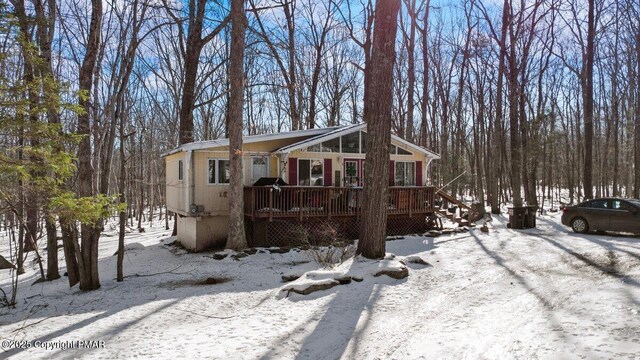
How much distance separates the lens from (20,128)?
227 inches

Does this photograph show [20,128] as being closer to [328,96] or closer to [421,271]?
[421,271]

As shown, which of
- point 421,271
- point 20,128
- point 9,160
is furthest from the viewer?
point 421,271

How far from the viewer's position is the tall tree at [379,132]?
8812mm

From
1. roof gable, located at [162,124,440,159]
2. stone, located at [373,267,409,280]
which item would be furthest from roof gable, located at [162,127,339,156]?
stone, located at [373,267,409,280]

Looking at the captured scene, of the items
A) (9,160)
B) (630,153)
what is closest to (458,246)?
(9,160)

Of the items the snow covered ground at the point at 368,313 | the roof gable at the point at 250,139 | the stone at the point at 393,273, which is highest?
the roof gable at the point at 250,139

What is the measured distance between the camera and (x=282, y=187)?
12500 millimetres

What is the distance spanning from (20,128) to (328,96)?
2506cm

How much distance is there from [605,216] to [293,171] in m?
11.0

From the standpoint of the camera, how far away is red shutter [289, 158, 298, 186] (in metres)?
14.8

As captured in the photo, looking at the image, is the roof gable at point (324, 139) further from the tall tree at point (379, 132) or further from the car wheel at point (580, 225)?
the car wheel at point (580, 225)

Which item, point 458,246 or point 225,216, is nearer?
point 458,246

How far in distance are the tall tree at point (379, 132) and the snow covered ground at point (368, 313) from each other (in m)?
1.13

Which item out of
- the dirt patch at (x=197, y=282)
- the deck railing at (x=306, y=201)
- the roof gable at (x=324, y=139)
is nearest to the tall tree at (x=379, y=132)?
the dirt patch at (x=197, y=282)
